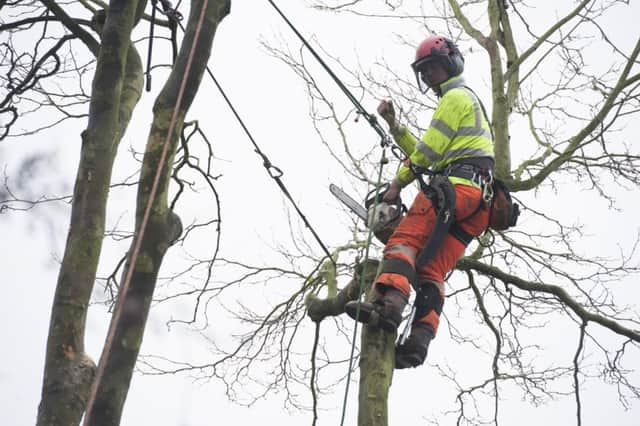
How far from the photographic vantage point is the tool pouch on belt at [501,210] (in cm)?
455

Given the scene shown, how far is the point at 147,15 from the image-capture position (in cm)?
540

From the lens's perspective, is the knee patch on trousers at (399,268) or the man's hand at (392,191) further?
the man's hand at (392,191)

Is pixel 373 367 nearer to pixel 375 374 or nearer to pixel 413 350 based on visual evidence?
pixel 375 374

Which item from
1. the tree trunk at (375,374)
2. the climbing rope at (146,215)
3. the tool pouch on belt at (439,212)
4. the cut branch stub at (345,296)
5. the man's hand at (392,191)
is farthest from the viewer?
the man's hand at (392,191)

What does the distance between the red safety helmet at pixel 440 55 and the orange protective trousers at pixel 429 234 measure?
75 centimetres

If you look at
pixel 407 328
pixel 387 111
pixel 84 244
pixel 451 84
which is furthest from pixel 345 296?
pixel 84 244

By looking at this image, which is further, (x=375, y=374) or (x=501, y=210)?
(x=501, y=210)

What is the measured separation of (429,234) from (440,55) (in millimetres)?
1019

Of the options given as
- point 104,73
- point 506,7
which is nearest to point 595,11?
point 506,7

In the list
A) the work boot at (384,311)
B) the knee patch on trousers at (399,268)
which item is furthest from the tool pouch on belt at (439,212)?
the work boot at (384,311)

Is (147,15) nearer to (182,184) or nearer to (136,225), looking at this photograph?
(182,184)

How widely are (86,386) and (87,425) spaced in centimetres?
34

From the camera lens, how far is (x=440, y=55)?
4602 millimetres

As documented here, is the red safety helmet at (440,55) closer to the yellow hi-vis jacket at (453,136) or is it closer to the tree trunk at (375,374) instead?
the yellow hi-vis jacket at (453,136)
